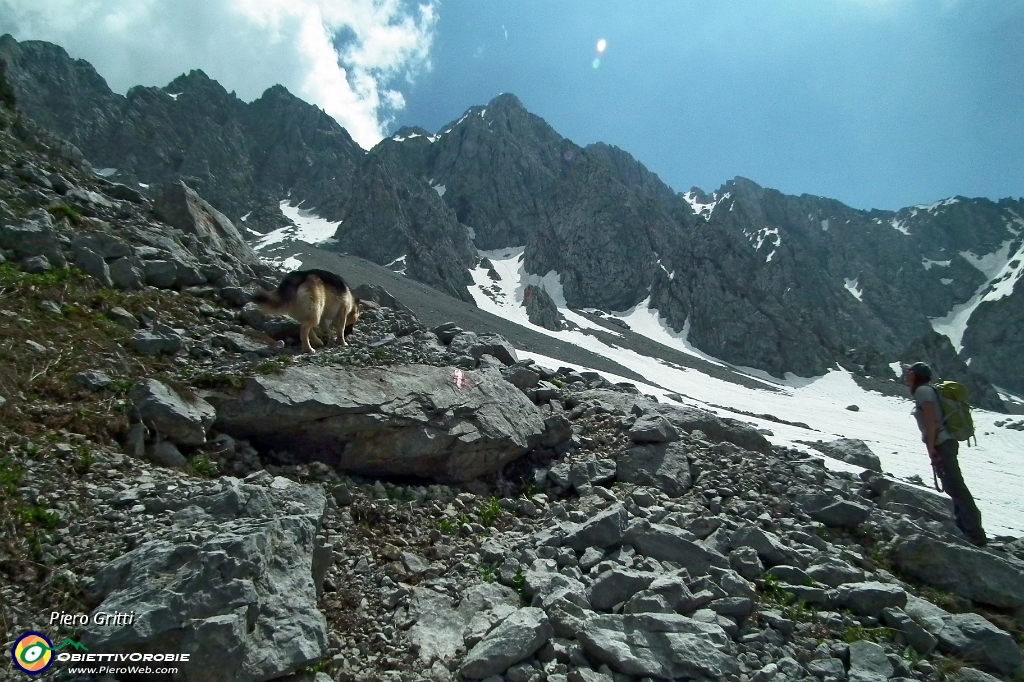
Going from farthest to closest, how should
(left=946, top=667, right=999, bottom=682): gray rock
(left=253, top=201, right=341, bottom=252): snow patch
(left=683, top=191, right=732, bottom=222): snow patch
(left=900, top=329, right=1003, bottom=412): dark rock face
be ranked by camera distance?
1. (left=683, top=191, right=732, bottom=222): snow patch
2. (left=253, top=201, right=341, bottom=252): snow patch
3. (left=900, top=329, right=1003, bottom=412): dark rock face
4. (left=946, top=667, right=999, bottom=682): gray rock

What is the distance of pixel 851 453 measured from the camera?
51.4ft

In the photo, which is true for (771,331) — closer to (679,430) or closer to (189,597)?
(679,430)

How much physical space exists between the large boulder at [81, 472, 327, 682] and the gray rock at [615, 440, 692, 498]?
4671 millimetres

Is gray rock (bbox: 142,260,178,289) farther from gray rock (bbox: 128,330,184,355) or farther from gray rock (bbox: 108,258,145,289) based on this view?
gray rock (bbox: 128,330,184,355)

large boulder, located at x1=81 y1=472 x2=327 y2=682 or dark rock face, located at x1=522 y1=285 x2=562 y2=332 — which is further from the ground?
dark rock face, located at x1=522 y1=285 x2=562 y2=332

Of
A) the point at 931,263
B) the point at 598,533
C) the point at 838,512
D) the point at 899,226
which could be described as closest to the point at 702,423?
the point at 838,512

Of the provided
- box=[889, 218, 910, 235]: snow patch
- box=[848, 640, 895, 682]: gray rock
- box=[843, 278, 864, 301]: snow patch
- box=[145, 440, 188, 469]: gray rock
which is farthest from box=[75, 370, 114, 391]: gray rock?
box=[889, 218, 910, 235]: snow patch

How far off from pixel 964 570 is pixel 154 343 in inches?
405

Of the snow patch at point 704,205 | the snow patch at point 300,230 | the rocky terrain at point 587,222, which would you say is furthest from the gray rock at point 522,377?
the snow patch at point 704,205

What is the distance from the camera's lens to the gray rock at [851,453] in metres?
15.2

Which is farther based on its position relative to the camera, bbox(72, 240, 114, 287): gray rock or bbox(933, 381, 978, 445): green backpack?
bbox(72, 240, 114, 287): gray rock

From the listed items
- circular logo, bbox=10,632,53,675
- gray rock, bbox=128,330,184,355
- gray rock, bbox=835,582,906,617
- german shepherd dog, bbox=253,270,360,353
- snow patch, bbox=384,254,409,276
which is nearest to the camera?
circular logo, bbox=10,632,53,675

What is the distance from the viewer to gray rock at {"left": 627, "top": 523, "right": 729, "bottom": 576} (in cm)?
525

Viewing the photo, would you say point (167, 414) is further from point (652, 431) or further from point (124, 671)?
point (652, 431)
